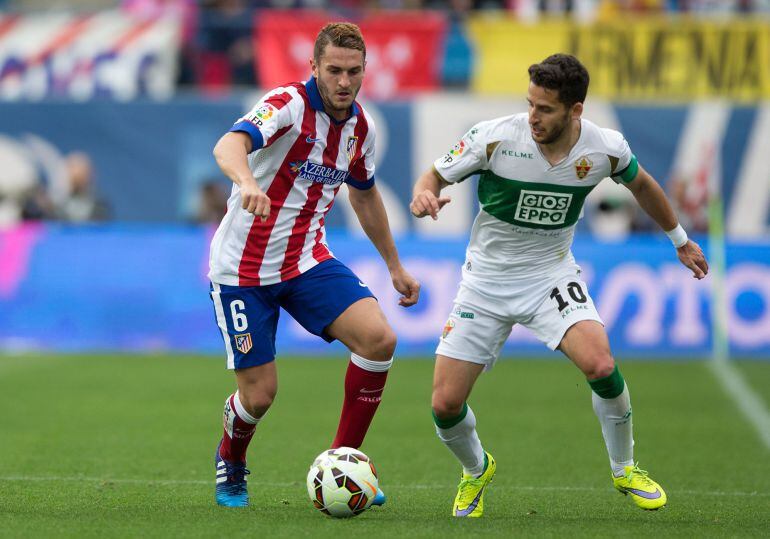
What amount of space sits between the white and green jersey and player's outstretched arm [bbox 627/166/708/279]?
8 centimetres

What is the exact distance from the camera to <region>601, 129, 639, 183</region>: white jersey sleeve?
6.79 metres

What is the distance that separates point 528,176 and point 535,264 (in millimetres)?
502

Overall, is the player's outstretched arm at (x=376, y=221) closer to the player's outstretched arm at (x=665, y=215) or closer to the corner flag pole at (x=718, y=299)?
the player's outstretched arm at (x=665, y=215)

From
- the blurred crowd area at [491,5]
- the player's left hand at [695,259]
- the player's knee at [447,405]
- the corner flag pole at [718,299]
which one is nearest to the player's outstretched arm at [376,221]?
the player's knee at [447,405]

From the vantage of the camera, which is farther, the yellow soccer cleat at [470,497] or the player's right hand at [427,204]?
the yellow soccer cleat at [470,497]

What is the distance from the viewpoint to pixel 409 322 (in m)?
15.4

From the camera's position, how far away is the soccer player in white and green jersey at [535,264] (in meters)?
6.68

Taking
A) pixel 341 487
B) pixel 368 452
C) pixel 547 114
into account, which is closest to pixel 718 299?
pixel 368 452

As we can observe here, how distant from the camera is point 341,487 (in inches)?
244

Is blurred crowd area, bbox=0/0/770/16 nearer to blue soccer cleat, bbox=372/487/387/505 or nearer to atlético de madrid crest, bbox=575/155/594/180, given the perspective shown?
atlético de madrid crest, bbox=575/155/594/180

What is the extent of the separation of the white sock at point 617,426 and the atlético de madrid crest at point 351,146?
1.79m

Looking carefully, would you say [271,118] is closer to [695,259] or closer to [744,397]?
[695,259]

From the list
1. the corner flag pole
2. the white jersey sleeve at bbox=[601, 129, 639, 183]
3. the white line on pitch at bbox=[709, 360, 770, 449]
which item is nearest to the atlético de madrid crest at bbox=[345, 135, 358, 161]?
the white jersey sleeve at bbox=[601, 129, 639, 183]

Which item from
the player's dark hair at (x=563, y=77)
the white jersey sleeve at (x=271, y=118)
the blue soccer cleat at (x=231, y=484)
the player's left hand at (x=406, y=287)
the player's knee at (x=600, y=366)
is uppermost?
the player's dark hair at (x=563, y=77)
